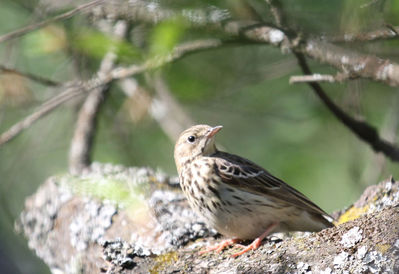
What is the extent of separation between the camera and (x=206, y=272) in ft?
12.0

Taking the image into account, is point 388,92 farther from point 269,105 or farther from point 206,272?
point 206,272

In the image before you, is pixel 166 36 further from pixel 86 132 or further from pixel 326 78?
pixel 86 132

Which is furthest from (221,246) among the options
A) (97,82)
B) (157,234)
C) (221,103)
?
(221,103)

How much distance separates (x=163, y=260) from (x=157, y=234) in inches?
27.5

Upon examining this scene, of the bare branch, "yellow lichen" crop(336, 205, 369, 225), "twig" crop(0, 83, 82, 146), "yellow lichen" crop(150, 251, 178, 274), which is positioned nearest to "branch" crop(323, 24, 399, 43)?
the bare branch

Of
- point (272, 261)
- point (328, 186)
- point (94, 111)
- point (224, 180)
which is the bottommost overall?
point (328, 186)

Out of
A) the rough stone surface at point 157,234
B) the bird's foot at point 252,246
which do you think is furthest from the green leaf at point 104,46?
the bird's foot at point 252,246

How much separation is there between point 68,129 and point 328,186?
359cm

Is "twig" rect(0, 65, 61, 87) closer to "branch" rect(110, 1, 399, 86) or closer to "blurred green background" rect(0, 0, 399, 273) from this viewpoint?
"blurred green background" rect(0, 0, 399, 273)

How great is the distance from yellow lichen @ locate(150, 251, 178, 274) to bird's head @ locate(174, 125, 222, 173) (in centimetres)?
147

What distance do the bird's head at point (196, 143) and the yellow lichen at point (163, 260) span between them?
4.82 ft

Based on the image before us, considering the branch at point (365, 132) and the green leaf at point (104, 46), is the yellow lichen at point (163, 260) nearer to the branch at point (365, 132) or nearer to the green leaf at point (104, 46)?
the green leaf at point (104, 46)

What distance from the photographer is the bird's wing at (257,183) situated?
4.78 metres

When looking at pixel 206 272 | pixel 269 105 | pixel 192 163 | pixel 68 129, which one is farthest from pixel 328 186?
pixel 206 272
